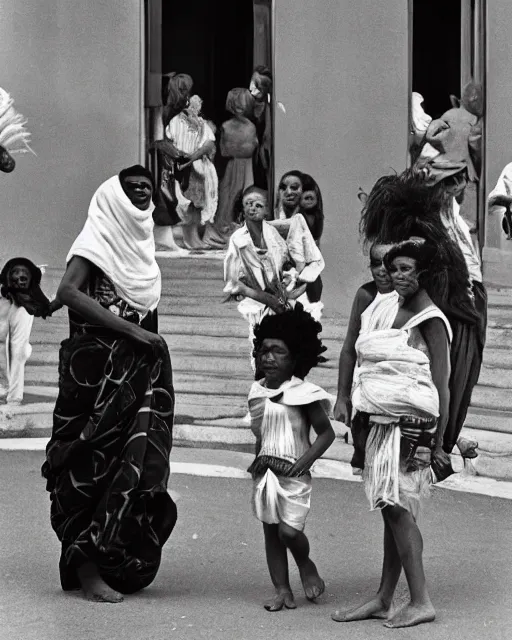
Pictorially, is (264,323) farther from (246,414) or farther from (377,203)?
(246,414)

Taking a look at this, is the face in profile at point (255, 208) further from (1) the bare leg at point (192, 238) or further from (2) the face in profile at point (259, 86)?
(1) the bare leg at point (192, 238)

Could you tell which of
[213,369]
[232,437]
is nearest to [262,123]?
[213,369]

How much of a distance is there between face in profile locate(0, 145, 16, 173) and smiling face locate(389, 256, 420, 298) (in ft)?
22.4

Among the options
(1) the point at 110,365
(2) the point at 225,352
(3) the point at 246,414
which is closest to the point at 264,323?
(1) the point at 110,365

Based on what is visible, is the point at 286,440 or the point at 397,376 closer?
the point at 397,376

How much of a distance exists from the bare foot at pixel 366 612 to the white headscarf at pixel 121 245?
1.58 meters

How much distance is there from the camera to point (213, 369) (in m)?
11.9

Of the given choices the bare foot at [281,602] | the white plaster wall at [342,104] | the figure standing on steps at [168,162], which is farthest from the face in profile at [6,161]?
the bare foot at [281,602]

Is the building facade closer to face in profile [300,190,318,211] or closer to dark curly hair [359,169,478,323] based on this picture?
face in profile [300,190,318,211]

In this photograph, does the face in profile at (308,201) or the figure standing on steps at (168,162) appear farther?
the figure standing on steps at (168,162)

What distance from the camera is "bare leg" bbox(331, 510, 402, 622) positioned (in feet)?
19.5

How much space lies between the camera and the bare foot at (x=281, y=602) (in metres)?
6.09

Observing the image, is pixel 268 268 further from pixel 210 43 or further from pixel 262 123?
pixel 210 43

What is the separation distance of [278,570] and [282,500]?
29 centimetres
